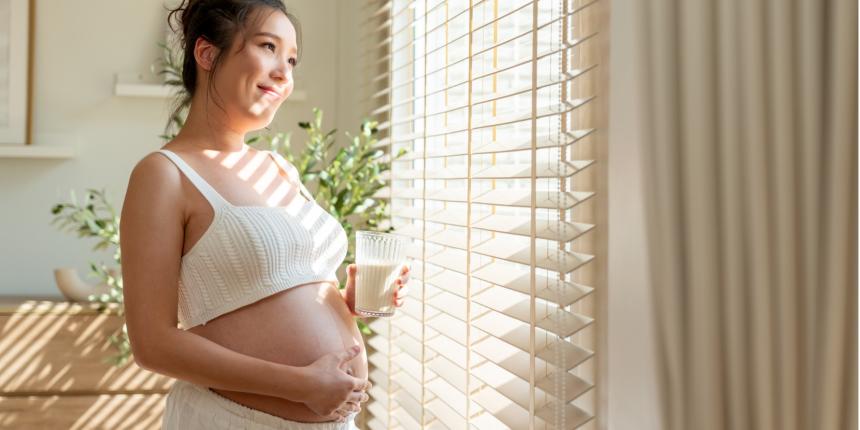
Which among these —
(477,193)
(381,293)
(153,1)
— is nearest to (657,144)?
(381,293)

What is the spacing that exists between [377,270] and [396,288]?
5 cm

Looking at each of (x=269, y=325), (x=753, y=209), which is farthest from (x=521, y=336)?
(x=753, y=209)

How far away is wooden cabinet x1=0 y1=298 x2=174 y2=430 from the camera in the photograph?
2.74 m

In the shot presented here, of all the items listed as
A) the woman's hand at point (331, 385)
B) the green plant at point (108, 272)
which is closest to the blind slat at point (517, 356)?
the woman's hand at point (331, 385)

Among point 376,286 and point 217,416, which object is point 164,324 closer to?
point 217,416

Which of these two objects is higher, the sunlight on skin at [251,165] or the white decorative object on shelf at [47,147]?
the white decorative object on shelf at [47,147]

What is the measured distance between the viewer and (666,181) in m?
1.17

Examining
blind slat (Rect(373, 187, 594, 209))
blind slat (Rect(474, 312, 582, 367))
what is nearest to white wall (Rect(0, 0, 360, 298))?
blind slat (Rect(373, 187, 594, 209))

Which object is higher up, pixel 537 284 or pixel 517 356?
pixel 537 284

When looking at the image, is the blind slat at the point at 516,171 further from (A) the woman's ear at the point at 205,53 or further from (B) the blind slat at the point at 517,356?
(A) the woman's ear at the point at 205,53

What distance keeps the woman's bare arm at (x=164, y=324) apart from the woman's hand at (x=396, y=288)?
0.27 m

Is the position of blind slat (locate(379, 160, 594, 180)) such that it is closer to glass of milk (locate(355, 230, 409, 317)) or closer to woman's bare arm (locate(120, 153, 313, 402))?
glass of milk (locate(355, 230, 409, 317))

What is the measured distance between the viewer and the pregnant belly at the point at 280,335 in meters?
1.47

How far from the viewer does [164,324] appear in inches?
54.4
